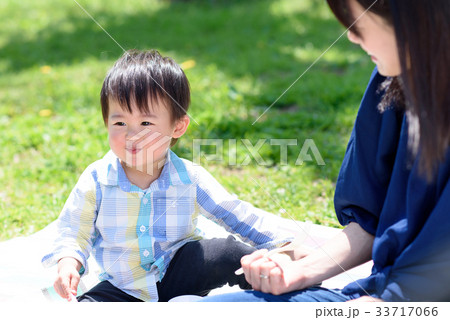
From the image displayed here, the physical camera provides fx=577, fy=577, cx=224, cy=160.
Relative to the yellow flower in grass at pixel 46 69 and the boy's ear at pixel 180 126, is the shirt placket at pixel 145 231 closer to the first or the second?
the boy's ear at pixel 180 126

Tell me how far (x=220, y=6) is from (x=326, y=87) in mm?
3805

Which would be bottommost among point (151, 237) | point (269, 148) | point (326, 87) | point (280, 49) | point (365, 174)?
point (151, 237)

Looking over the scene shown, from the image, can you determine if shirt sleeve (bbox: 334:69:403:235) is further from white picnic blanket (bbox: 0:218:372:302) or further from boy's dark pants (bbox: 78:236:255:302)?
white picnic blanket (bbox: 0:218:372:302)

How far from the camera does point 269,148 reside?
346cm

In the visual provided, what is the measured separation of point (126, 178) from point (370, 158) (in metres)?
0.86

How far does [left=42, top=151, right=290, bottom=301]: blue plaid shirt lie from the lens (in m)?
1.95

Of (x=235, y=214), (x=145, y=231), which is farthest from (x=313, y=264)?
(x=145, y=231)

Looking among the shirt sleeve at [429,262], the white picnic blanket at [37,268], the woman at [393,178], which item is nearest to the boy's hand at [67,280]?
the white picnic blanket at [37,268]

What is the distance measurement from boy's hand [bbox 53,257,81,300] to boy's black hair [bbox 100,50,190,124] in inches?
20.6

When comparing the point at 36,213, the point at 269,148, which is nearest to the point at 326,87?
the point at 269,148

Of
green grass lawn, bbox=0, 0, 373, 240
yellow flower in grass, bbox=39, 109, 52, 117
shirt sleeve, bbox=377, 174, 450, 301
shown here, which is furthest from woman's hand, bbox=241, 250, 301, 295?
yellow flower in grass, bbox=39, 109, 52, 117

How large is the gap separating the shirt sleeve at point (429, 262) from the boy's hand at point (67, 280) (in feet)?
3.16

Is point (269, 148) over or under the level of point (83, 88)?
under

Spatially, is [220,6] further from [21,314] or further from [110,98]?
[21,314]
